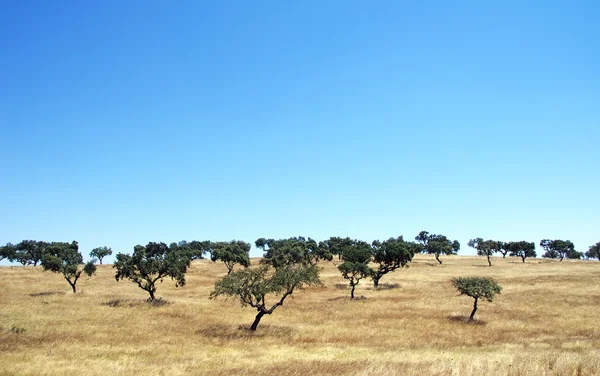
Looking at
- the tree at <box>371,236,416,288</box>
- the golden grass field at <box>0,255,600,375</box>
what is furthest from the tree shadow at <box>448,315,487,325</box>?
the tree at <box>371,236,416,288</box>

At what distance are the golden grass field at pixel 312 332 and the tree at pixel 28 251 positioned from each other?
92.9 m

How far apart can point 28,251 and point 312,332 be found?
162123mm

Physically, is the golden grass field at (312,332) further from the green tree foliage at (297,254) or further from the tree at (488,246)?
the tree at (488,246)

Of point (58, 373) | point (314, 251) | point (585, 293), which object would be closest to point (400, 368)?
point (58, 373)

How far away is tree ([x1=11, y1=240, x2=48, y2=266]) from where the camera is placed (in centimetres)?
14871

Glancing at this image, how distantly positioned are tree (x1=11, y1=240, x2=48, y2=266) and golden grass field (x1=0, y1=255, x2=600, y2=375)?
92.9 m

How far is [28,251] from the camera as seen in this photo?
157625 millimetres

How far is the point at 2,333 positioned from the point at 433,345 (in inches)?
1356

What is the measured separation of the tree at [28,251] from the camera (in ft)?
488

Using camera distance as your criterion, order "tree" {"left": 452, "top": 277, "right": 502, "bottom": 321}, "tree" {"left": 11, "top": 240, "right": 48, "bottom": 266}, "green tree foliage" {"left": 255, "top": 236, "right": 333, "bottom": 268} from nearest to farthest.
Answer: "tree" {"left": 452, "top": 277, "right": 502, "bottom": 321}
"green tree foliage" {"left": 255, "top": 236, "right": 333, "bottom": 268}
"tree" {"left": 11, "top": 240, "right": 48, "bottom": 266}

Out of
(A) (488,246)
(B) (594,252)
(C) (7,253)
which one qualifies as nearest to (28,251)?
(C) (7,253)

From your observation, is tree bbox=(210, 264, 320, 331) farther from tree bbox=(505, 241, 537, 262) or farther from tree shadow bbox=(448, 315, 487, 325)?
tree bbox=(505, 241, 537, 262)

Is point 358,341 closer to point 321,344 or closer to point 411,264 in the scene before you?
point 321,344

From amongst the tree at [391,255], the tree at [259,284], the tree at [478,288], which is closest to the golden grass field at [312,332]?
the tree at [478,288]
